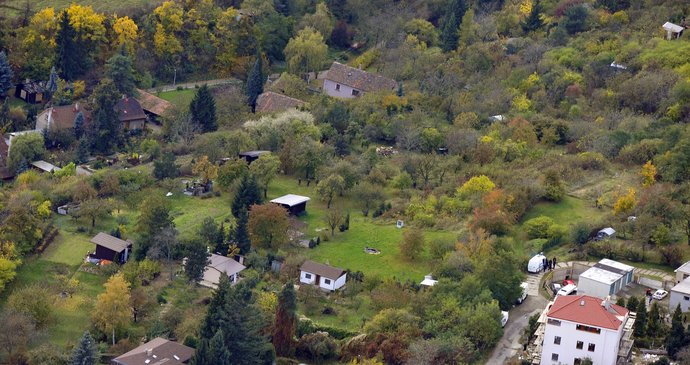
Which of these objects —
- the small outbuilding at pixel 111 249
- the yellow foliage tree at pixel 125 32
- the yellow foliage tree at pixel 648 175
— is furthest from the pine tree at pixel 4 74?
the yellow foliage tree at pixel 648 175

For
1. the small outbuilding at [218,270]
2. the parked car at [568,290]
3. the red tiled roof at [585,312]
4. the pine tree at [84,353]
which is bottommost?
the parked car at [568,290]

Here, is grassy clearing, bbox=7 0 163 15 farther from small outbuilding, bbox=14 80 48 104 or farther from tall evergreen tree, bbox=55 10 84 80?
small outbuilding, bbox=14 80 48 104

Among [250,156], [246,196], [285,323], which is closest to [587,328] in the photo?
[285,323]

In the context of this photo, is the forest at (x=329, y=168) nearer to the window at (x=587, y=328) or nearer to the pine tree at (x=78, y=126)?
the pine tree at (x=78, y=126)

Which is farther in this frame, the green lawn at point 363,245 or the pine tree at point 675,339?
the green lawn at point 363,245

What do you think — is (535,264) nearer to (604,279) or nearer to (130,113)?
(604,279)

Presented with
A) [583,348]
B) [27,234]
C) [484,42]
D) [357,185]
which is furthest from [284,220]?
[484,42]
